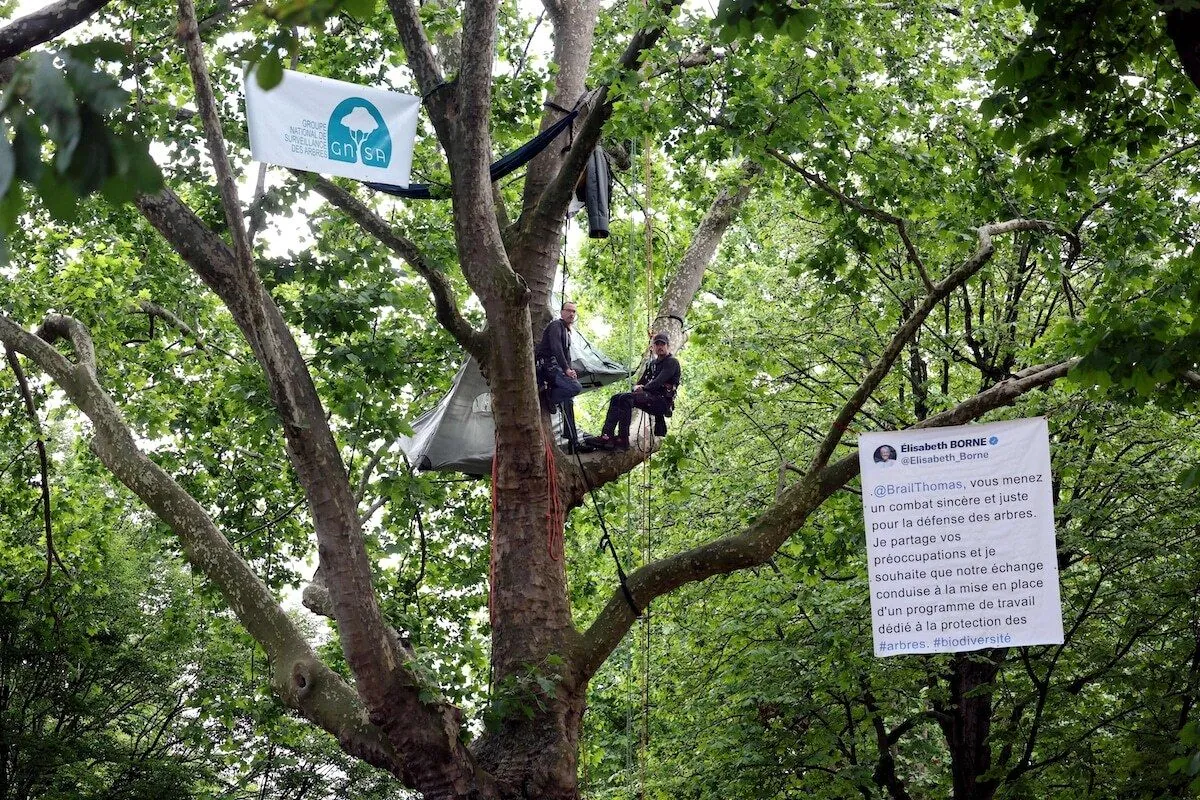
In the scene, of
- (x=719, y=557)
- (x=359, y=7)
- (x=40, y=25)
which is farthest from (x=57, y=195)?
(x=719, y=557)

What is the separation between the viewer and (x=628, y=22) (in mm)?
12578

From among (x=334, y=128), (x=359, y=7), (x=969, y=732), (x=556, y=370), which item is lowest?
(x=969, y=732)

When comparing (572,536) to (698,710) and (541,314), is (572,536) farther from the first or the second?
(541,314)

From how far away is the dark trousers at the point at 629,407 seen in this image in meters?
10.1

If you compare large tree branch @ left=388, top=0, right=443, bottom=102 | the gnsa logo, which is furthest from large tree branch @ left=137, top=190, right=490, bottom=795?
large tree branch @ left=388, top=0, right=443, bottom=102

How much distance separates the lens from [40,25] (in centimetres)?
412

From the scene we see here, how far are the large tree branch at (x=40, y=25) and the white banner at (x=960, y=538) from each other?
17.0ft

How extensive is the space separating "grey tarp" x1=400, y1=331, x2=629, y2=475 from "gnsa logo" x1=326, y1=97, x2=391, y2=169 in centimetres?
201

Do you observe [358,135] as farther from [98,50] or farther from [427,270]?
[98,50]

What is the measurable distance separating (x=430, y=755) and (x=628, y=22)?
7.42 m

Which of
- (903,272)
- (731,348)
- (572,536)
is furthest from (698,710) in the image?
(903,272)


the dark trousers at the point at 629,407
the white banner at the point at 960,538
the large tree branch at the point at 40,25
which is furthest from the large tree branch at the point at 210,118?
the white banner at the point at 960,538

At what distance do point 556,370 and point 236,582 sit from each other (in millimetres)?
2589

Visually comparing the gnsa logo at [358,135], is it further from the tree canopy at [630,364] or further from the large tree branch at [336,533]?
the large tree branch at [336,533]
